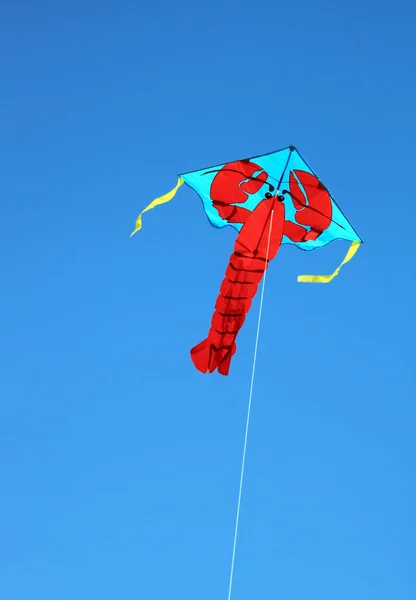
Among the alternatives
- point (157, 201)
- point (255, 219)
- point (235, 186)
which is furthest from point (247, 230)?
point (157, 201)

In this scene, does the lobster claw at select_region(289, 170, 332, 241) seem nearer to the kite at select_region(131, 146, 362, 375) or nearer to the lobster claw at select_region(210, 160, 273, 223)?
the kite at select_region(131, 146, 362, 375)

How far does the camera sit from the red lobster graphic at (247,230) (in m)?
8.29

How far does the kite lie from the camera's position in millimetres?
8289

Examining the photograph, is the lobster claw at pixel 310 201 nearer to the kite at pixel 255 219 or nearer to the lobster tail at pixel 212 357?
the kite at pixel 255 219

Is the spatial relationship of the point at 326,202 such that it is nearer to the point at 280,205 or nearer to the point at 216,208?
the point at 280,205

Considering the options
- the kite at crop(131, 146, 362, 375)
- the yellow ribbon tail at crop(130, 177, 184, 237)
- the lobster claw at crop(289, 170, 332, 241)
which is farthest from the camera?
the lobster claw at crop(289, 170, 332, 241)

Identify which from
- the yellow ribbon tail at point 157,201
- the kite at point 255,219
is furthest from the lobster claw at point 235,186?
the yellow ribbon tail at point 157,201

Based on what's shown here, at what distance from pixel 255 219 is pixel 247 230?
26 centimetres

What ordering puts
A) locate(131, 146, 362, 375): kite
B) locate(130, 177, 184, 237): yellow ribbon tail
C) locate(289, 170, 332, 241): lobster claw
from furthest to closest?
locate(289, 170, 332, 241): lobster claw
locate(131, 146, 362, 375): kite
locate(130, 177, 184, 237): yellow ribbon tail

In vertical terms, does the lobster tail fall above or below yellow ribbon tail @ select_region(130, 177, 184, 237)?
below

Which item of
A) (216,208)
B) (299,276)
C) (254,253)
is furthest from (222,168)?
(299,276)

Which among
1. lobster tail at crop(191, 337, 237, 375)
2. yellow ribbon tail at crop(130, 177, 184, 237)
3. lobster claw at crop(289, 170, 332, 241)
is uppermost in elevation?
lobster claw at crop(289, 170, 332, 241)

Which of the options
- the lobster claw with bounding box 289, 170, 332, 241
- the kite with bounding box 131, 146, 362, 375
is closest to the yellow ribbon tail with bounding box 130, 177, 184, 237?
the kite with bounding box 131, 146, 362, 375

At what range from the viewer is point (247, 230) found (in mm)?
8523
